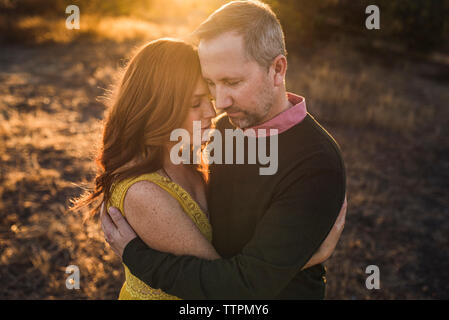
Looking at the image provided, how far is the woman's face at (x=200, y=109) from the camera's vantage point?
6.27 feet

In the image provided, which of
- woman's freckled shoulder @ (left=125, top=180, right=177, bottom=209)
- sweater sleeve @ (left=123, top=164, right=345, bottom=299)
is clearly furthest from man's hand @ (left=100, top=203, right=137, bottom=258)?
sweater sleeve @ (left=123, top=164, right=345, bottom=299)

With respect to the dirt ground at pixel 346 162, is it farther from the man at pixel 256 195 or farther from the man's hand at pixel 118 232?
the man at pixel 256 195

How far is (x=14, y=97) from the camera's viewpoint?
24.9 ft

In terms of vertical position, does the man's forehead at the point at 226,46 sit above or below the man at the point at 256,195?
above

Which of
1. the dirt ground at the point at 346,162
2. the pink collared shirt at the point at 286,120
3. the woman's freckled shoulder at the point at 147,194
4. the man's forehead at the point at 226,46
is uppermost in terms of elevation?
the man's forehead at the point at 226,46

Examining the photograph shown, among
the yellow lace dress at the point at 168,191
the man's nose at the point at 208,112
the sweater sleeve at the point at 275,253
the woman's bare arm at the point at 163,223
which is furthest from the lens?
the man's nose at the point at 208,112

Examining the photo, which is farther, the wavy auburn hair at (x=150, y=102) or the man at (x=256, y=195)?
the wavy auburn hair at (x=150, y=102)

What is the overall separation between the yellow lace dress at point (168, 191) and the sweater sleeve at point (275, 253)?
13.2 inches

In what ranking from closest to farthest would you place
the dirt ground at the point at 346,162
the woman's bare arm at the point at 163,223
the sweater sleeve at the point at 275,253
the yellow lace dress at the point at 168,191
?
1. the sweater sleeve at the point at 275,253
2. the woman's bare arm at the point at 163,223
3. the yellow lace dress at the point at 168,191
4. the dirt ground at the point at 346,162

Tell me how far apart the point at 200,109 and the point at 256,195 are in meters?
0.54

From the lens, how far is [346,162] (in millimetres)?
6141

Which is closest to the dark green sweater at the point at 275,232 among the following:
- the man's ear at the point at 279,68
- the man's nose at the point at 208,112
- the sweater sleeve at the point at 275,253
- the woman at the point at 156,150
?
the sweater sleeve at the point at 275,253

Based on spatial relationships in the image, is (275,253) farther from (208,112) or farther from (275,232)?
(208,112)
